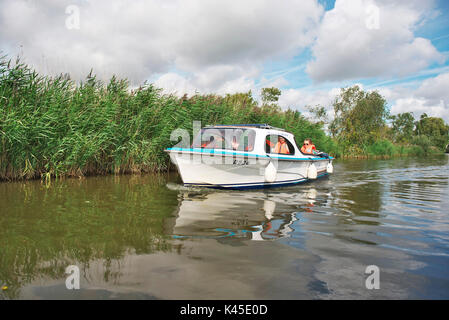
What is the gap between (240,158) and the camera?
8867 mm

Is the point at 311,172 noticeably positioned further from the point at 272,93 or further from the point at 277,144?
the point at 272,93

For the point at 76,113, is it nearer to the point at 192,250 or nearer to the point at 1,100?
the point at 1,100

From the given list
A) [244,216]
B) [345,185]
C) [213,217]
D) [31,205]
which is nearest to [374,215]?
[244,216]

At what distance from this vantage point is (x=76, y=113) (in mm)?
11125

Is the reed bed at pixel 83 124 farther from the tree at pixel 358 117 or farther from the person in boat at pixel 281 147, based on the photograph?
the tree at pixel 358 117

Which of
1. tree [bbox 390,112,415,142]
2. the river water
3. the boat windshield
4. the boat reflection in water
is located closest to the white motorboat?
the boat windshield

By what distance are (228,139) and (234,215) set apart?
4125 millimetres

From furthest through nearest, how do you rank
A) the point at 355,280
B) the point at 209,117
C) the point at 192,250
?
the point at 209,117 < the point at 192,250 < the point at 355,280

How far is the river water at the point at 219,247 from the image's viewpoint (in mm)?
3164
